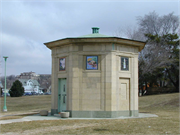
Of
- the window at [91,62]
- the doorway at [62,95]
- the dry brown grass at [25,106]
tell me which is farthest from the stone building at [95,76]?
the dry brown grass at [25,106]

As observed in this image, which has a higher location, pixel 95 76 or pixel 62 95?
pixel 95 76

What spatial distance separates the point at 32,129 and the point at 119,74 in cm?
761

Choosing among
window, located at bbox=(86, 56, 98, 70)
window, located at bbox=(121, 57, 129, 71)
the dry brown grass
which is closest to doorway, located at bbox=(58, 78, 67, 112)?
window, located at bbox=(86, 56, 98, 70)

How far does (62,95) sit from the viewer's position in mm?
18672

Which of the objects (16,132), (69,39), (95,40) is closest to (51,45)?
(69,39)

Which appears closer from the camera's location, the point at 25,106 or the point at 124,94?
the point at 124,94

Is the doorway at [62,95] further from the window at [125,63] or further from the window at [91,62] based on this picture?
the window at [125,63]

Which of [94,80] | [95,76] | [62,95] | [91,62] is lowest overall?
[62,95]

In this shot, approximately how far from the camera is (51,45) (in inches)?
752

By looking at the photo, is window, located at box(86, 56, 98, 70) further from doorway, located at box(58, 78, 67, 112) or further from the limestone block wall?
doorway, located at box(58, 78, 67, 112)

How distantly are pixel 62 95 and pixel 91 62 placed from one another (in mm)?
3351

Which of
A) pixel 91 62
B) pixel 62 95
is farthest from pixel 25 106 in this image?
pixel 91 62

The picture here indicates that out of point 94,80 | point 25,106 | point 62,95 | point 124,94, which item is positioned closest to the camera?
point 94,80

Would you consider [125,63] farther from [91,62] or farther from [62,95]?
[62,95]
